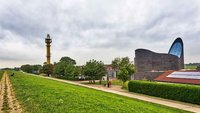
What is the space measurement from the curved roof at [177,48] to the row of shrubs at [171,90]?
7137 cm

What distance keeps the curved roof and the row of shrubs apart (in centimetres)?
7137

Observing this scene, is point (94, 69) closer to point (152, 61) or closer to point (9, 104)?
point (152, 61)

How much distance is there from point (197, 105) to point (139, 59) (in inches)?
2063

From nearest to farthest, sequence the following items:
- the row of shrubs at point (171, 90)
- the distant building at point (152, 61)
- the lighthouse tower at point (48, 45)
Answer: the row of shrubs at point (171, 90) < the distant building at point (152, 61) < the lighthouse tower at point (48, 45)

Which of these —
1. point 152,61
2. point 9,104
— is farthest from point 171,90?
point 152,61

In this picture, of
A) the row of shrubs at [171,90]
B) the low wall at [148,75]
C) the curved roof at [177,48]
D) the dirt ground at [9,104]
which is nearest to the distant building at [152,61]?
the low wall at [148,75]

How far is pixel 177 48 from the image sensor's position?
10931cm

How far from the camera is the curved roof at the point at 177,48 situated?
10644cm

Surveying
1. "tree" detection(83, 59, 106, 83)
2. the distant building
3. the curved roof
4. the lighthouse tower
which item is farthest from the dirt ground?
the lighthouse tower

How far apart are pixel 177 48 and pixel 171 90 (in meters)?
81.6

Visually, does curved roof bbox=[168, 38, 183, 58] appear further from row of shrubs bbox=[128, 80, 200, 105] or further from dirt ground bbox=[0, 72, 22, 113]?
dirt ground bbox=[0, 72, 22, 113]

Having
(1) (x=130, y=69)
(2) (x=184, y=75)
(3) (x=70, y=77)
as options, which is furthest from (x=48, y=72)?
(2) (x=184, y=75)

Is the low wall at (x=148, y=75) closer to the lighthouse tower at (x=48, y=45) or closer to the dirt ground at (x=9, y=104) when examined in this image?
the dirt ground at (x=9, y=104)

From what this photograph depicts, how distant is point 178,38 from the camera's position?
10994 cm
